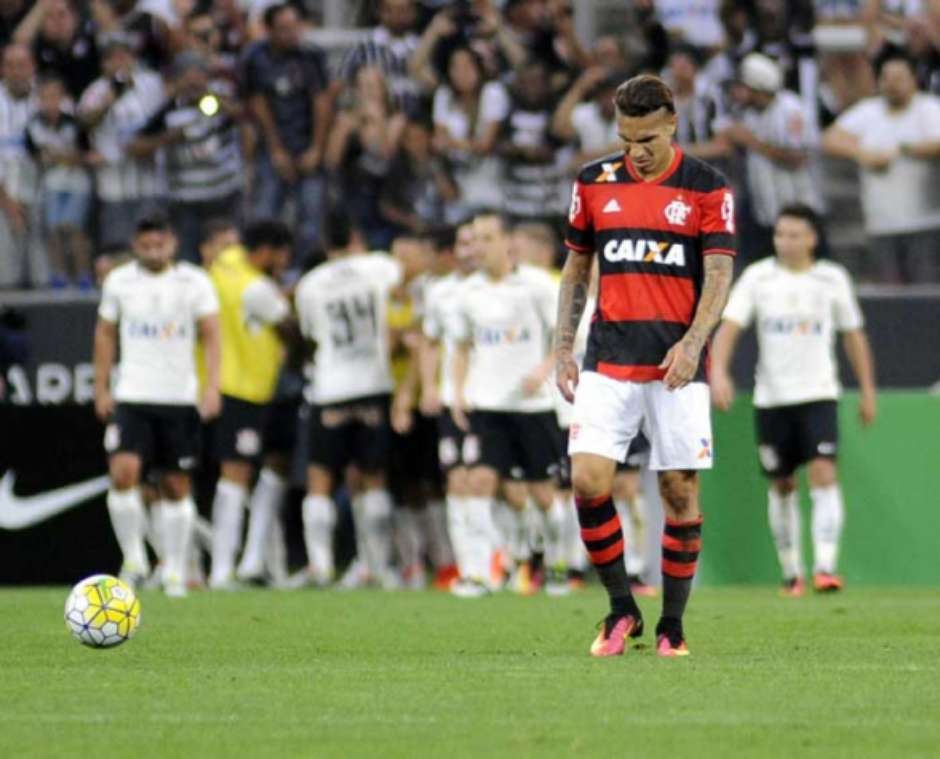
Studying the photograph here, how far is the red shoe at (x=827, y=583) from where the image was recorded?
53.2 feet

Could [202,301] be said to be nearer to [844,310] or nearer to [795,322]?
[795,322]

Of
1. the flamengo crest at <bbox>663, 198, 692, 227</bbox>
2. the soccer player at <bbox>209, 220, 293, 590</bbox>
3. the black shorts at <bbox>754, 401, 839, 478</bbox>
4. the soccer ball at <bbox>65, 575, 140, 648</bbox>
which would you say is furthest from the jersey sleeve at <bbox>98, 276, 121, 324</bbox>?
the flamengo crest at <bbox>663, 198, 692, 227</bbox>

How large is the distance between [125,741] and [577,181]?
393 cm

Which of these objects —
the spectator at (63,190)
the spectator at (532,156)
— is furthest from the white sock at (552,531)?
the spectator at (63,190)

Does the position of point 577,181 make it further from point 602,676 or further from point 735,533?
point 735,533

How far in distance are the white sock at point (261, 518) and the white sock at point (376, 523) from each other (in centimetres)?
83

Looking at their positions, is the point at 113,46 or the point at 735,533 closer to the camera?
the point at 735,533

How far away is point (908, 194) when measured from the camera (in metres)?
19.4

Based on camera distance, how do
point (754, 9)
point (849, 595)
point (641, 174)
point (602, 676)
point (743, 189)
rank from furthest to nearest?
point (754, 9)
point (743, 189)
point (849, 595)
point (641, 174)
point (602, 676)

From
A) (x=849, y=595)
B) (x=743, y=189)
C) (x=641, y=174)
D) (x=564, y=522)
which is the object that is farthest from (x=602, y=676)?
(x=743, y=189)

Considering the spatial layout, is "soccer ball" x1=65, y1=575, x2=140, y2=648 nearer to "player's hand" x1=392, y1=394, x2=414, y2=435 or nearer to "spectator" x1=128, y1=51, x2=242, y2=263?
"player's hand" x1=392, y1=394, x2=414, y2=435

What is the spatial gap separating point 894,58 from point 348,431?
218 inches

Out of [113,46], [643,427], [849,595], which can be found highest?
[113,46]

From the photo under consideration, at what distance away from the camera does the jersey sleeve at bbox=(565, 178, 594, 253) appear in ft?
33.7
